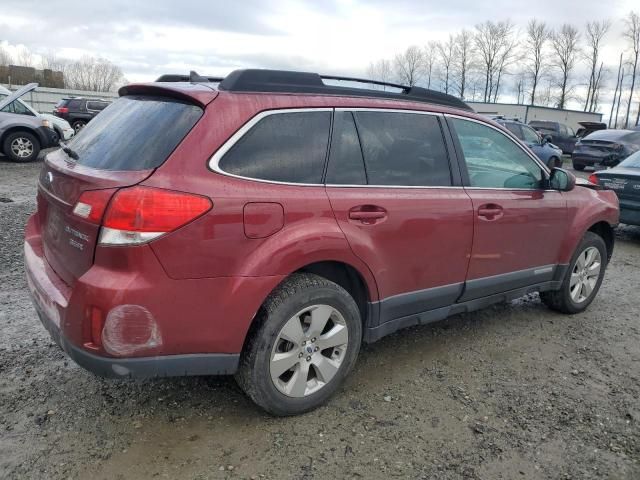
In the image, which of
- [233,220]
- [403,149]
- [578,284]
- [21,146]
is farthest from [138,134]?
[21,146]

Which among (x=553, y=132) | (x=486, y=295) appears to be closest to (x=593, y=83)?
(x=553, y=132)

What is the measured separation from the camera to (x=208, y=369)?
2582 mm

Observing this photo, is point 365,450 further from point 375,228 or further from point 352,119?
point 352,119

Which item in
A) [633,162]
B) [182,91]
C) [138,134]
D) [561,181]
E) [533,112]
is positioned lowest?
[533,112]

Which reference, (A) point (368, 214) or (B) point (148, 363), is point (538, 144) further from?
(B) point (148, 363)

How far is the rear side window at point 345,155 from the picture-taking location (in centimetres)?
294

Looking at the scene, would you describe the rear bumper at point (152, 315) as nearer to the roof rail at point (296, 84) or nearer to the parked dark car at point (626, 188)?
the roof rail at point (296, 84)

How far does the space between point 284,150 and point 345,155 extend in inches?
15.8

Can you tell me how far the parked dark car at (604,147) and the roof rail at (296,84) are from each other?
1587 centimetres

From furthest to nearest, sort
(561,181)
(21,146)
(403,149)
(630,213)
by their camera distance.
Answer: (21,146) < (630,213) < (561,181) < (403,149)

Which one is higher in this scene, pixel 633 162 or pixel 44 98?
pixel 633 162

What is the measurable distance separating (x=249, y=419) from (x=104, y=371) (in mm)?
872

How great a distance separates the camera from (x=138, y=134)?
8.64ft

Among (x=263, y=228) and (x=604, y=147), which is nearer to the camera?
(x=263, y=228)
